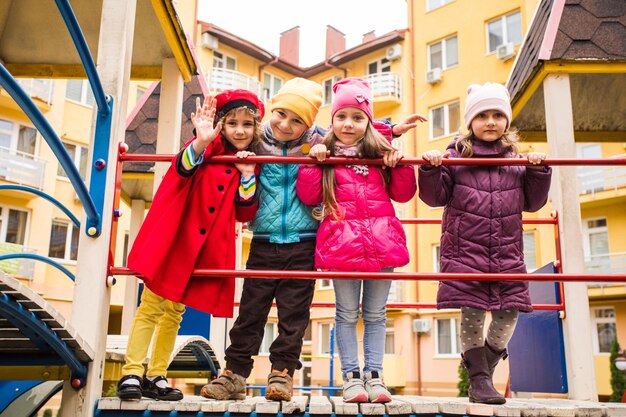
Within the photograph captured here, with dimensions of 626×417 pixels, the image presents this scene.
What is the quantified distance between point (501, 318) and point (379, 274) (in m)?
0.96

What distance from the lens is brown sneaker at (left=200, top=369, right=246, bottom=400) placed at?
337cm

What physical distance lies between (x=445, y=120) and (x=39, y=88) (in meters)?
14.7

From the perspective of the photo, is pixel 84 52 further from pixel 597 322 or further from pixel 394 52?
pixel 394 52

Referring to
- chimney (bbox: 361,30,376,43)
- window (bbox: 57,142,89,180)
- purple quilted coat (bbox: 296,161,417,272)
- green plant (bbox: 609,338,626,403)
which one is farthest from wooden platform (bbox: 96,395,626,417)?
chimney (bbox: 361,30,376,43)

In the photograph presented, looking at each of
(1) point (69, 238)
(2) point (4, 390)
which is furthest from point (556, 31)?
(1) point (69, 238)

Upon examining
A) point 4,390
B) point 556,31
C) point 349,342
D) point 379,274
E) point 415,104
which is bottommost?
point 4,390

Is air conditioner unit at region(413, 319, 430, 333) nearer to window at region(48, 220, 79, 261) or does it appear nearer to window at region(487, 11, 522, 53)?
window at region(487, 11, 522, 53)

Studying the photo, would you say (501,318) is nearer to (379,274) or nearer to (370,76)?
(379,274)

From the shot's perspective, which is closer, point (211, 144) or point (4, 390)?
point (211, 144)

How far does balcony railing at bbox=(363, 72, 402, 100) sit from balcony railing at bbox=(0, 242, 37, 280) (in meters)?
14.4

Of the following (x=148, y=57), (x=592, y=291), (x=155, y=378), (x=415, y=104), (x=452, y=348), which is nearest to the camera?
(x=155, y=378)

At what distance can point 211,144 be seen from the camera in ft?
12.2

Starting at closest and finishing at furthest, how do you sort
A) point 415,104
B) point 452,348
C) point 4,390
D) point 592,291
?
point 4,390, point 592,291, point 452,348, point 415,104

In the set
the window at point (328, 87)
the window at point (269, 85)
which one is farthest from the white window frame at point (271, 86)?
the window at point (328, 87)
